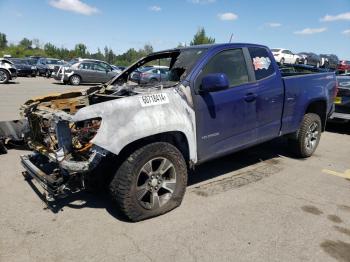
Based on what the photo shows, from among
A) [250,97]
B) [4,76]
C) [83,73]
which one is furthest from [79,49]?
[250,97]

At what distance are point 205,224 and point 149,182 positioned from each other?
2.47 feet

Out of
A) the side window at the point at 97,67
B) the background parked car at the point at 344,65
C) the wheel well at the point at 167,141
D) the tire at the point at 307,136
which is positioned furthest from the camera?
the background parked car at the point at 344,65

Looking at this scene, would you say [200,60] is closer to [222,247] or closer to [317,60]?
[222,247]

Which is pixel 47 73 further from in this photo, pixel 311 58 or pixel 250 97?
pixel 250 97

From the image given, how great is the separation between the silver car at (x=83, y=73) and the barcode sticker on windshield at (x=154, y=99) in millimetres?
20343

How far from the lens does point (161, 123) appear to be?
3.90 meters

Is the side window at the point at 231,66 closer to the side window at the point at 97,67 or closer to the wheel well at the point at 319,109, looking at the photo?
the wheel well at the point at 319,109

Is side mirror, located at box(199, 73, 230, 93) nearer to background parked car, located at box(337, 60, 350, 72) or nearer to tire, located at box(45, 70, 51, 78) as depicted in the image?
tire, located at box(45, 70, 51, 78)

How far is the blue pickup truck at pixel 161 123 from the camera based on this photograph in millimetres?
3721

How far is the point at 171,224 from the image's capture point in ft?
12.9

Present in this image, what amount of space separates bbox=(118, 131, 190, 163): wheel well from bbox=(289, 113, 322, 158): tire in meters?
2.68

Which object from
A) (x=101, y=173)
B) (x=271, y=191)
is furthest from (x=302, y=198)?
(x=101, y=173)

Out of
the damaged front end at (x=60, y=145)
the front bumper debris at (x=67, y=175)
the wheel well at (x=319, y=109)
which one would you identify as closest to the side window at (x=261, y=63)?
the wheel well at (x=319, y=109)

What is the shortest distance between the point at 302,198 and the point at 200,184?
1.36 m
